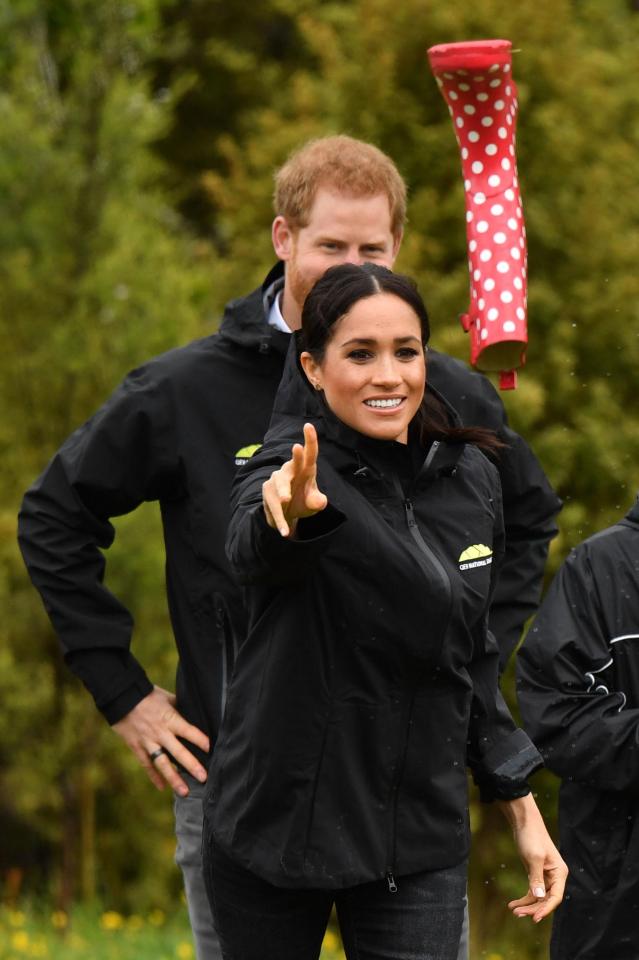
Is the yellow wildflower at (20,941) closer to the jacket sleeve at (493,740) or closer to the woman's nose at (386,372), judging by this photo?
the jacket sleeve at (493,740)

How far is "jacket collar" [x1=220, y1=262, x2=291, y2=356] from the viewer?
360cm

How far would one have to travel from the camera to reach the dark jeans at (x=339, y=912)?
2814 mm

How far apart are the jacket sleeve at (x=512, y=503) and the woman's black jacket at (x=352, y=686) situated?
936 mm

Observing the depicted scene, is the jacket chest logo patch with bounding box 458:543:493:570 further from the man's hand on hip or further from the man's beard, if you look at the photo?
the man's hand on hip

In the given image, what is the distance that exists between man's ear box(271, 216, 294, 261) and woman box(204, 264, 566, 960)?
0.72 meters

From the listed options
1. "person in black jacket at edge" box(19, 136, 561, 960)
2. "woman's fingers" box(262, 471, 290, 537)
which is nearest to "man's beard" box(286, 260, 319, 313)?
"person in black jacket at edge" box(19, 136, 561, 960)

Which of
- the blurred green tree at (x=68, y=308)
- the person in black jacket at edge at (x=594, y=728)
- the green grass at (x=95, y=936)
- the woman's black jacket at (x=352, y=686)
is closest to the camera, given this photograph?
the woman's black jacket at (x=352, y=686)

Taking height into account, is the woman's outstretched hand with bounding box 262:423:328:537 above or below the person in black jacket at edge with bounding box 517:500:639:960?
above

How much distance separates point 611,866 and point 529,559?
83 centimetres

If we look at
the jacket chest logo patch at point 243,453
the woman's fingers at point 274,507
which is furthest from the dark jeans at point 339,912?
the jacket chest logo patch at point 243,453

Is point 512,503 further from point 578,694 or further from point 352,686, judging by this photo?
point 352,686

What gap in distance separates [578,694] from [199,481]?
0.92m

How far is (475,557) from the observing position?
285 centimetres

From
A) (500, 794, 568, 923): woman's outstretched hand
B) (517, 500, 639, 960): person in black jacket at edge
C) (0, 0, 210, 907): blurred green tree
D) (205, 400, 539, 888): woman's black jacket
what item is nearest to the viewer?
(205, 400, 539, 888): woman's black jacket
